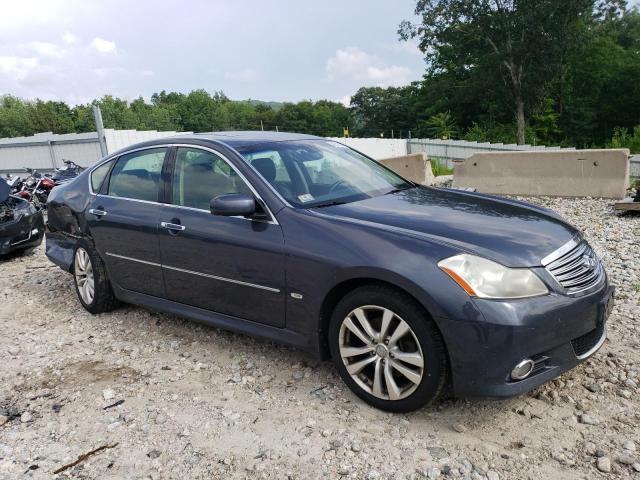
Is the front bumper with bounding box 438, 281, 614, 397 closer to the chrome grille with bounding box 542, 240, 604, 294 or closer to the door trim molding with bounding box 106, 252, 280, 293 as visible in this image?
the chrome grille with bounding box 542, 240, 604, 294

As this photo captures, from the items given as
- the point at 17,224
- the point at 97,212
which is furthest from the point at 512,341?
the point at 17,224

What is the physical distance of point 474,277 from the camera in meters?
2.75

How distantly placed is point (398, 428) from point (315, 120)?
9801 centimetres

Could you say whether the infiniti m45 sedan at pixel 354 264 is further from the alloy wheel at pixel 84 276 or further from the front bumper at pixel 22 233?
the front bumper at pixel 22 233

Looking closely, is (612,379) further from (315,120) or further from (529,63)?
(315,120)

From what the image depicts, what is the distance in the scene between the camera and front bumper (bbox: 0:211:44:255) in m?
7.77

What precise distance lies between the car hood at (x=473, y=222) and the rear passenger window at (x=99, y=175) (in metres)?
2.50

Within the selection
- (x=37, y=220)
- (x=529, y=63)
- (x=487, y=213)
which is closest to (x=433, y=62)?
(x=529, y=63)

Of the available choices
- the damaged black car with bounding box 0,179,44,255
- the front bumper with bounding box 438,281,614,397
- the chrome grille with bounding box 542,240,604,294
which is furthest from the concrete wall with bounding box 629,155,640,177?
the damaged black car with bounding box 0,179,44,255

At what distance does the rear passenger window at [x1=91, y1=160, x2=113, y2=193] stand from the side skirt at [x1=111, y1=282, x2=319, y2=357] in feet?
3.01

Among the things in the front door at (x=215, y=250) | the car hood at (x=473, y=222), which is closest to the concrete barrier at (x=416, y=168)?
the car hood at (x=473, y=222)

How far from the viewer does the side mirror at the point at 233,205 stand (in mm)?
3428

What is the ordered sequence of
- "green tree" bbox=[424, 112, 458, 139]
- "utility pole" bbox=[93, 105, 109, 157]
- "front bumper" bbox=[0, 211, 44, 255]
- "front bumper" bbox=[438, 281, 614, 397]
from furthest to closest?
"green tree" bbox=[424, 112, 458, 139] < "utility pole" bbox=[93, 105, 109, 157] < "front bumper" bbox=[0, 211, 44, 255] < "front bumper" bbox=[438, 281, 614, 397]

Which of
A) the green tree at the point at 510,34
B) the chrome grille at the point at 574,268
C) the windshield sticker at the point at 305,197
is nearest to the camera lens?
the chrome grille at the point at 574,268
